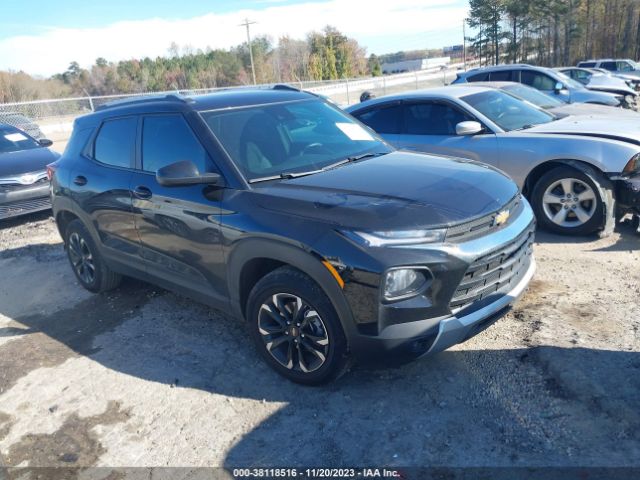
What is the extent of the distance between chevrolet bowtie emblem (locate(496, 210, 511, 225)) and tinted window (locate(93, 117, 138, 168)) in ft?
9.55

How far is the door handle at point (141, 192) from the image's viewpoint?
159 inches

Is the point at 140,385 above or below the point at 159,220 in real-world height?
below

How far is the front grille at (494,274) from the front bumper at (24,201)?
306 inches

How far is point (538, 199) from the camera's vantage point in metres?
5.74

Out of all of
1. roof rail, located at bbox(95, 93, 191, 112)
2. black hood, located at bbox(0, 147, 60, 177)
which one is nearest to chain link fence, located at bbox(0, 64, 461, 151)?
roof rail, located at bbox(95, 93, 191, 112)

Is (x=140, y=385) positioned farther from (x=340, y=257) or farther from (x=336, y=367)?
(x=340, y=257)

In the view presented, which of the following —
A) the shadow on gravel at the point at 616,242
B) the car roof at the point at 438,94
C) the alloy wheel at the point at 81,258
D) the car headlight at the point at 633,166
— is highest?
the car roof at the point at 438,94

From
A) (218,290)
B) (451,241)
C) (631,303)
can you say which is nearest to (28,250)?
(218,290)

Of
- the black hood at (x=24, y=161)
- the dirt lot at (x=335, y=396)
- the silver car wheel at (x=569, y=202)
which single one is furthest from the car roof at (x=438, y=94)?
the black hood at (x=24, y=161)

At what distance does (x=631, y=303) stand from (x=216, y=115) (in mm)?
3462

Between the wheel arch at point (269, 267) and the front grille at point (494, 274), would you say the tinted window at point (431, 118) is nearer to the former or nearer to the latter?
the front grille at point (494, 274)

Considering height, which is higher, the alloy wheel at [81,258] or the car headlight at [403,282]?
the car headlight at [403,282]

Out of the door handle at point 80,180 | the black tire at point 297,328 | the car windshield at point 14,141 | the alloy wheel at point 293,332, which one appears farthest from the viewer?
the car windshield at point 14,141

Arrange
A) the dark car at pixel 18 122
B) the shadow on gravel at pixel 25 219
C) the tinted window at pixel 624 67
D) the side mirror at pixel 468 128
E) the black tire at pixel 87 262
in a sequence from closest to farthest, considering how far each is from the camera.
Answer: the black tire at pixel 87 262 → the side mirror at pixel 468 128 → the shadow on gravel at pixel 25 219 → the dark car at pixel 18 122 → the tinted window at pixel 624 67
